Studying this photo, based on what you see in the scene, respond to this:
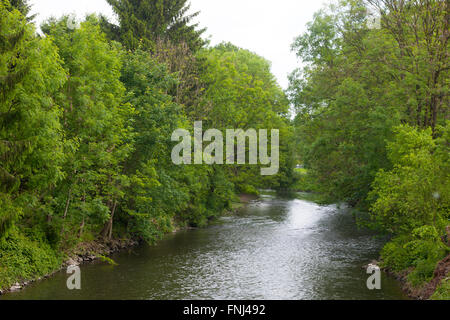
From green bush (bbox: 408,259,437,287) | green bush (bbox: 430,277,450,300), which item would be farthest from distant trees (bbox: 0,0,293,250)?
green bush (bbox: 430,277,450,300)

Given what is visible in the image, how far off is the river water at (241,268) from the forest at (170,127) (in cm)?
159

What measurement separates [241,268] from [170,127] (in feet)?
31.6

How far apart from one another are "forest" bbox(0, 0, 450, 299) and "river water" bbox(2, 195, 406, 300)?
1.59 m

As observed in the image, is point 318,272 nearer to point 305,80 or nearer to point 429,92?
point 429,92

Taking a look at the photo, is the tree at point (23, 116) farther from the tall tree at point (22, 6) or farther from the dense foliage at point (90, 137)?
the tall tree at point (22, 6)

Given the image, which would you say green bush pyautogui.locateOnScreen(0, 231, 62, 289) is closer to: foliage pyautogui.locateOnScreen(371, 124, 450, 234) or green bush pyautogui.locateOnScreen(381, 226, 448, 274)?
foliage pyautogui.locateOnScreen(371, 124, 450, 234)

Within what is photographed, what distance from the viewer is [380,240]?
29.1 meters

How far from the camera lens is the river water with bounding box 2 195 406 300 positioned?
17797mm

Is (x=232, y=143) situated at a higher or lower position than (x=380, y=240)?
higher

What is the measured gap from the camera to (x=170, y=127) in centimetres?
2670

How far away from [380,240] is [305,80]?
Answer: 14577mm

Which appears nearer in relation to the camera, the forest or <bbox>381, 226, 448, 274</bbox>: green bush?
the forest

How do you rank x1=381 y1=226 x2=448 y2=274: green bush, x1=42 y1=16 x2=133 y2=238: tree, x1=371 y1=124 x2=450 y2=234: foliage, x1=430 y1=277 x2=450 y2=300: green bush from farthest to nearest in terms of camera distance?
x1=42 y1=16 x2=133 y2=238: tree, x1=371 y1=124 x2=450 y2=234: foliage, x1=381 y1=226 x2=448 y2=274: green bush, x1=430 y1=277 x2=450 y2=300: green bush
